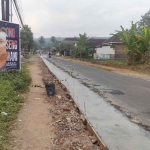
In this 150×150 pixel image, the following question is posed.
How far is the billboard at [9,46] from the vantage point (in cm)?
1191

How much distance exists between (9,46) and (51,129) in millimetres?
7401

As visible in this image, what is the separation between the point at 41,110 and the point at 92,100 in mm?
2671

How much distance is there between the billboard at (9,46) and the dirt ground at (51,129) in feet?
13.1

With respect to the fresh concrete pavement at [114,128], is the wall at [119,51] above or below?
above

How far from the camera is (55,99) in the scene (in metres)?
10.0

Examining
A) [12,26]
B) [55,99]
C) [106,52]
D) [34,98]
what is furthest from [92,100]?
[106,52]

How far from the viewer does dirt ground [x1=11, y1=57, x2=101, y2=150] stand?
510 cm

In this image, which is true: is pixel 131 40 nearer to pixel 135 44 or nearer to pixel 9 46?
pixel 135 44

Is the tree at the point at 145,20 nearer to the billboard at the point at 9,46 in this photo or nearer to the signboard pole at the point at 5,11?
the signboard pole at the point at 5,11

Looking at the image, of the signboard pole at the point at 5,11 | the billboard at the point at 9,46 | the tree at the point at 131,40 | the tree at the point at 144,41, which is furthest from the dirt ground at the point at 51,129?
the tree at the point at 131,40

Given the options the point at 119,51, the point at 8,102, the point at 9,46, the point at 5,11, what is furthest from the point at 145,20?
the point at 8,102

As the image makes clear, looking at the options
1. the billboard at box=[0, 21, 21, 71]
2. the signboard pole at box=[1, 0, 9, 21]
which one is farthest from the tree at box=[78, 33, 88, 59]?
the billboard at box=[0, 21, 21, 71]

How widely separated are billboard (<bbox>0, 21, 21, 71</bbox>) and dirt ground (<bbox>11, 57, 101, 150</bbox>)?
3.99m

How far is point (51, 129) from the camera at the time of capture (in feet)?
20.0
